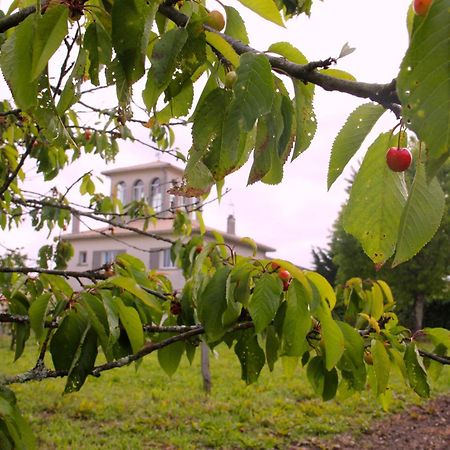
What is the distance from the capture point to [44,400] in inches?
264

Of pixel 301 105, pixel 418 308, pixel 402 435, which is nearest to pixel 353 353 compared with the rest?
pixel 301 105

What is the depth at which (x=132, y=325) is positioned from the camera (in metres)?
1.65

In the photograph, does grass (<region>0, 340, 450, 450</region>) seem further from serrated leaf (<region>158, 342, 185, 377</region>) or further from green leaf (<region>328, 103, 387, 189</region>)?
green leaf (<region>328, 103, 387, 189</region>)

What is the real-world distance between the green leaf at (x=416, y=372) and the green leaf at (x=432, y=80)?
154 cm

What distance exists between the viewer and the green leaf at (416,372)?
186 centimetres

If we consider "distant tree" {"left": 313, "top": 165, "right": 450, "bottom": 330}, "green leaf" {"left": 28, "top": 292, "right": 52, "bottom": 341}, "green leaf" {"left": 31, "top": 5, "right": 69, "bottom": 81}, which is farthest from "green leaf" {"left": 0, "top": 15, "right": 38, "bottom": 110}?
"distant tree" {"left": 313, "top": 165, "right": 450, "bottom": 330}

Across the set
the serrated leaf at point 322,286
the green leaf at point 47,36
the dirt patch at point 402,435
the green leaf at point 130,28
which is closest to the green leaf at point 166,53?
the green leaf at point 130,28

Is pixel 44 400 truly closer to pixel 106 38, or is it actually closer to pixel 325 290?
pixel 325 290

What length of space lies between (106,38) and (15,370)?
9296 millimetres

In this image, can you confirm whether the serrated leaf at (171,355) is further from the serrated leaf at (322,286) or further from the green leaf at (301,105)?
the green leaf at (301,105)

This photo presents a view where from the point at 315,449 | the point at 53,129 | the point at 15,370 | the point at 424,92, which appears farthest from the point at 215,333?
the point at 15,370

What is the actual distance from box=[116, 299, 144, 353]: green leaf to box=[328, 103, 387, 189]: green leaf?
101 cm

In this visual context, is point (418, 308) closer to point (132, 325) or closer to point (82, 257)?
point (82, 257)

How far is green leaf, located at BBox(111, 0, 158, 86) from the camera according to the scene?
0.75 meters
